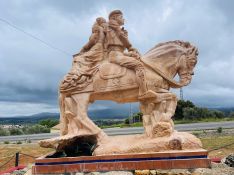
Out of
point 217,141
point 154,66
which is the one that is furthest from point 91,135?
point 217,141

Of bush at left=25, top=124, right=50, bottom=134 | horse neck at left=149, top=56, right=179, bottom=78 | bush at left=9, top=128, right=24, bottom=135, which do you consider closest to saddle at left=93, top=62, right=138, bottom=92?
horse neck at left=149, top=56, right=179, bottom=78

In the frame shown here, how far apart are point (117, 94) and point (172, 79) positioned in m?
1.11

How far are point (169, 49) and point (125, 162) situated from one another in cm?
244

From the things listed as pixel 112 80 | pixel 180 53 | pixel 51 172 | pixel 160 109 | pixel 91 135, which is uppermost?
pixel 180 53

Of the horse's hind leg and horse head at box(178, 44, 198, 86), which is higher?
horse head at box(178, 44, 198, 86)

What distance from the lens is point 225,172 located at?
5.57 meters

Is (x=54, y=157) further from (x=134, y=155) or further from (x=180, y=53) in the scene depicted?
(x=180, y=53)

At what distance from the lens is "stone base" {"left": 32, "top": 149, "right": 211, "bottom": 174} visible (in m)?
5.55

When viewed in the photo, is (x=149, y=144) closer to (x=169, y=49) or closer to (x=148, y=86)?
(x=148, y=86)

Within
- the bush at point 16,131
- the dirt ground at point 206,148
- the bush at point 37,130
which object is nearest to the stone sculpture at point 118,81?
the dirt ground at point 206,148

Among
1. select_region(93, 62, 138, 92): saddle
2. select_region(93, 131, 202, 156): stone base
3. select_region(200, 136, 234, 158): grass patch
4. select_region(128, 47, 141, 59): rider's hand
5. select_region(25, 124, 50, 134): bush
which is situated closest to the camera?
select_region(93, 131, 202, 156): stone base

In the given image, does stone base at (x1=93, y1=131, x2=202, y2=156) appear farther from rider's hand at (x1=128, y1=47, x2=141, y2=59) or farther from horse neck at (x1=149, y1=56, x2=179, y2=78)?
rider's hand at (x1=128, y1=47, x2=141, y2=59)

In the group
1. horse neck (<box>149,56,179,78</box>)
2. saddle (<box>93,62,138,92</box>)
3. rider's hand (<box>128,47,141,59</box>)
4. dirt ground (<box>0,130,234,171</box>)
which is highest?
rider's hand (<box>128,47,141,59</box>)

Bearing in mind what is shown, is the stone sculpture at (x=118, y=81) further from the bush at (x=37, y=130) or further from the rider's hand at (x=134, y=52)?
the bush at (x=37, y=130)
